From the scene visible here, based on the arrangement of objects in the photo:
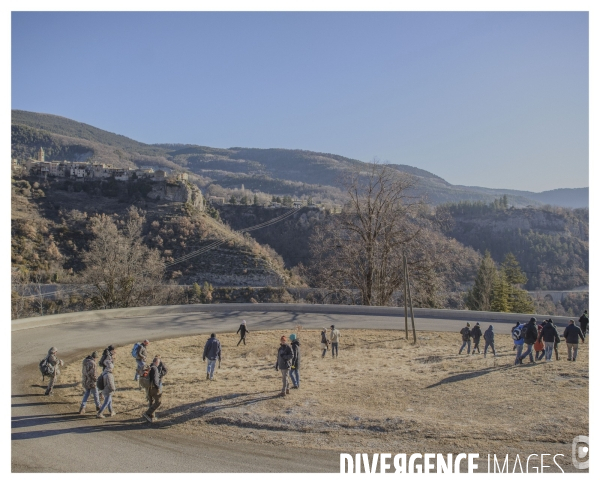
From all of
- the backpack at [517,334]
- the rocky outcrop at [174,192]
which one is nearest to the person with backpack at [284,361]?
the backpack at [517,334]

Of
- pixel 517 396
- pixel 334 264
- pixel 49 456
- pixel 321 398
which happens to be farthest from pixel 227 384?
pixel 334 264

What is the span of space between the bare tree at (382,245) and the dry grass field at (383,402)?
14.3 m

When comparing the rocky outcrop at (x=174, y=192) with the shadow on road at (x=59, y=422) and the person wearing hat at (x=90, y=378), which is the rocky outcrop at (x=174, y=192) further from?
the shadow on road at (x=59, y=422)

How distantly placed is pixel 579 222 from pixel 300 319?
131 m

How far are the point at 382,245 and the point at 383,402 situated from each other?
71.2 feet

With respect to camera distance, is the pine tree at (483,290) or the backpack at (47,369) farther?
the pine tree at (483,290)

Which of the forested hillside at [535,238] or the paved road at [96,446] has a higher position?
the forested hillside at [535,238]

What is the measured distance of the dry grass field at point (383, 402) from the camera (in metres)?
9.30

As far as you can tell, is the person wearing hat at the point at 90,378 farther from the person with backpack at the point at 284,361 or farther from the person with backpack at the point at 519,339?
the person with backpack at the point at 519,339

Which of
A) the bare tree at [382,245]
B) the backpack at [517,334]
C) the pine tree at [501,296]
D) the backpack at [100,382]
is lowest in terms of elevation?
the pine tree at [501,296]

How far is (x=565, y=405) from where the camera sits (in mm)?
10664

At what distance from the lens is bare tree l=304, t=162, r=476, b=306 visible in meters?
31.2

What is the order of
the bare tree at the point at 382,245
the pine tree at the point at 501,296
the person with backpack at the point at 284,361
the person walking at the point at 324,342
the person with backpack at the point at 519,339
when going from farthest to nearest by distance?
1. the pine tree at the point at 501,296
2. the bare tree at the point at 382,245
3. the person walking at the point at 324,342
4. the person with backpack at the point at 519,339
5. the person with backpack at the point at 284,361

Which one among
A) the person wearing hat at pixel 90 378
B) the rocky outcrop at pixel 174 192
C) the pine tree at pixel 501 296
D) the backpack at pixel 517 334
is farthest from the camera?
the rocky outcrop at pixel 174 192
